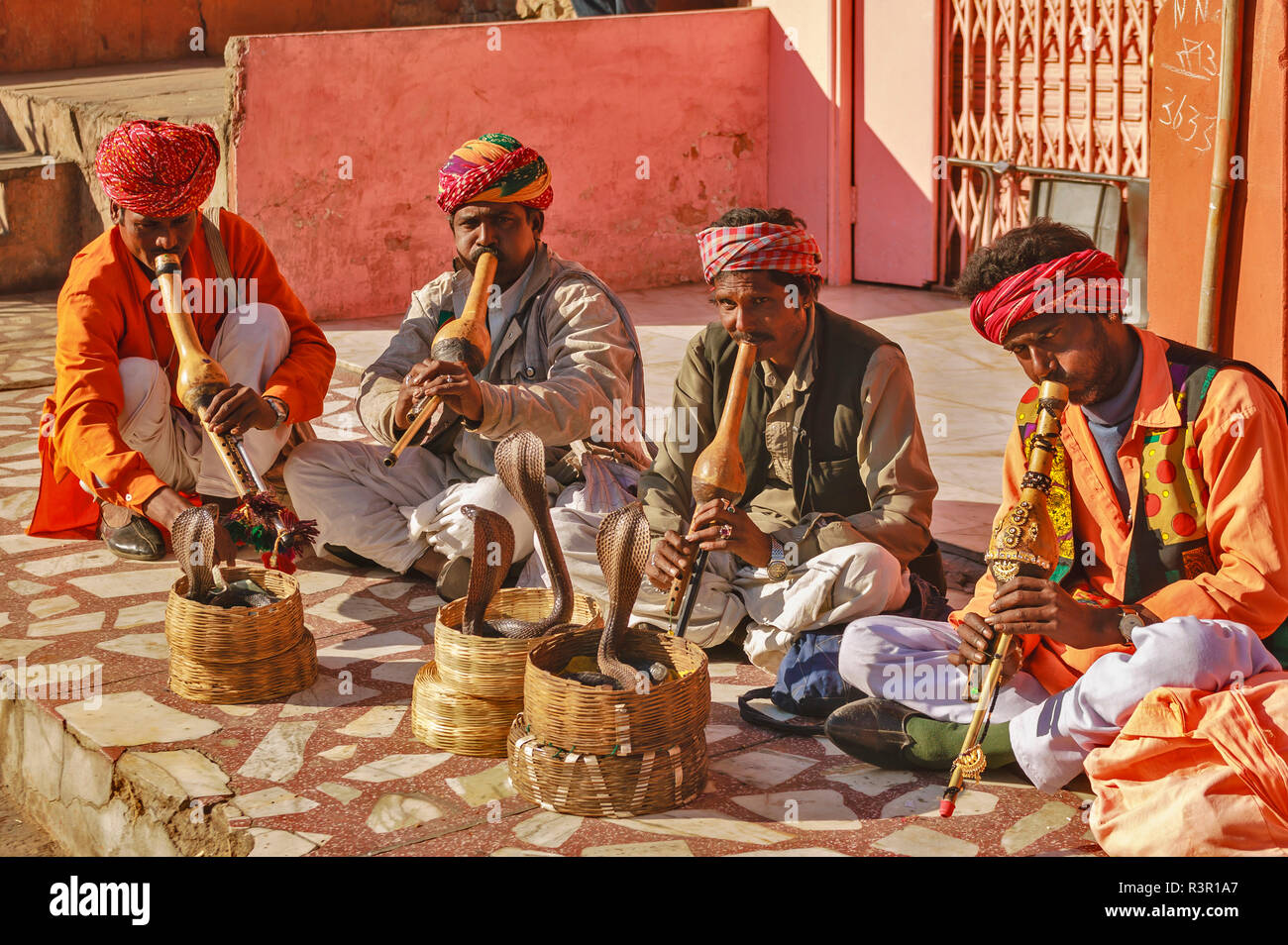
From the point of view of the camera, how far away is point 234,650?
12.6ft

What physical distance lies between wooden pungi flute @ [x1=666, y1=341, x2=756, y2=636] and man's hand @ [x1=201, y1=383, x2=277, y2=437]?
1.36m

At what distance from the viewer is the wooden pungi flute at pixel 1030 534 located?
117 inches

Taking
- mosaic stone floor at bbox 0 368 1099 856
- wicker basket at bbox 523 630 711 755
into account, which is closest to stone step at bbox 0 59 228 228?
mosaic stone floor at bbox 0 368 1099 856

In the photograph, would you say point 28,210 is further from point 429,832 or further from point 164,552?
point 429,832

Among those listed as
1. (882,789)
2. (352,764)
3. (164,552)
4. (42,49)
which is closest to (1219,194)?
(882,789)

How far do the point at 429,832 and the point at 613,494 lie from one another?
4.85ft

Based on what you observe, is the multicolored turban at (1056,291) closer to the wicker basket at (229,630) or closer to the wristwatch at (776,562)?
the wristwatch at (776,562)

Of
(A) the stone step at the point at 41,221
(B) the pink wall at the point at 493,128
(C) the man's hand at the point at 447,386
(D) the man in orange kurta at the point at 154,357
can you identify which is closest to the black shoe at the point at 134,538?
(D) the man in orange kurta at the point at 154,357

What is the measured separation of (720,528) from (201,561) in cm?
127

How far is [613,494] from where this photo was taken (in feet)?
14.7

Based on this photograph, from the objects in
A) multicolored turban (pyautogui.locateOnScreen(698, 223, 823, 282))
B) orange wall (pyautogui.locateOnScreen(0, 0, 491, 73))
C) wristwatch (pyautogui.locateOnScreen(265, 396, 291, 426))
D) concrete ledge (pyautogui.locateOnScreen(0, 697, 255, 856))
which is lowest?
concrete ledge (pyautogui.locateOnScreen(0, 697, 255, 856))

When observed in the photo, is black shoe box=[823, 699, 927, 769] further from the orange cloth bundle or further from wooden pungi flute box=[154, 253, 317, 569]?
wooden pungi flute box=[154, 253, 317, 569]

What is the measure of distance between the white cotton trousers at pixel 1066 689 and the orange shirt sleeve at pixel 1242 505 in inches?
2.6

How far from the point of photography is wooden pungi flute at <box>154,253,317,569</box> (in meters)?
3.99
